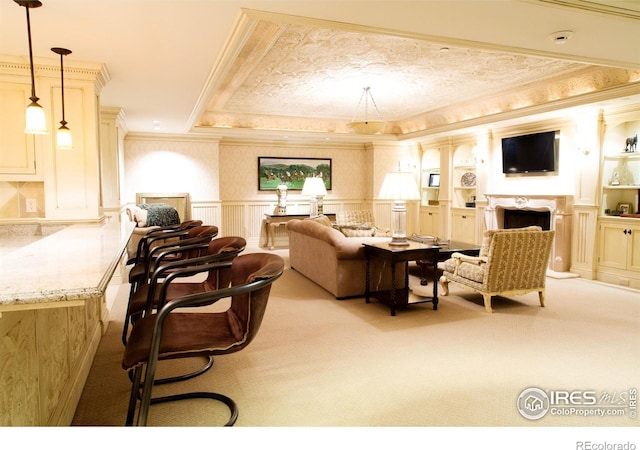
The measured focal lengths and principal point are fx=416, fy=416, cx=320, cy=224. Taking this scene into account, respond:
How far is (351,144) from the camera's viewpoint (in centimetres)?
942

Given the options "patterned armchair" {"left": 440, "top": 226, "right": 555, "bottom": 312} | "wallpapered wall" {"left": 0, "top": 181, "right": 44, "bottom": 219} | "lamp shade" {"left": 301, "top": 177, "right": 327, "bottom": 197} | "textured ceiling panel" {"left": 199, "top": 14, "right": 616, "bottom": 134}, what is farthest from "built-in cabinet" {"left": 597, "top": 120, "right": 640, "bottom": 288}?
"wallpapered wall" {"left": 0, "top": 181, "right": 44, "bottom": 219}

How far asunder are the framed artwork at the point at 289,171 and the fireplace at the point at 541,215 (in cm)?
361

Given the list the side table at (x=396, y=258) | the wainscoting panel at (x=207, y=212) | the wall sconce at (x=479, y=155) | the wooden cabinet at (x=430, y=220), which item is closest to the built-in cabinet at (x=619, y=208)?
the wall sconce at (x=479, y=155)

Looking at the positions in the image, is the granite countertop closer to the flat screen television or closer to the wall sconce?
the flat screen television

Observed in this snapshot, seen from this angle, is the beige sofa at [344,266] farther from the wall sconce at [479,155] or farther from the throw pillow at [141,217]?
the wall sconce at [479,155]

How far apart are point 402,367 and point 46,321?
2090 millimetres

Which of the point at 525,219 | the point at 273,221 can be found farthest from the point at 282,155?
the point at 525,219

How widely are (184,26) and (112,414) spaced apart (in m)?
2.46

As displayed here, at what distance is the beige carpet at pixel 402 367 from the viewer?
7.32 ft

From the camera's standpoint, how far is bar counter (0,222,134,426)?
1274 mm

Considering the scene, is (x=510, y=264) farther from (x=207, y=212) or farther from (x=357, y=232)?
(x=207, y=212)

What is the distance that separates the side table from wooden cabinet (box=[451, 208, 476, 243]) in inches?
157

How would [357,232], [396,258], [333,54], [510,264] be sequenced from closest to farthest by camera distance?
[396,258]
[510,264]
[333,54]
[357,232]
